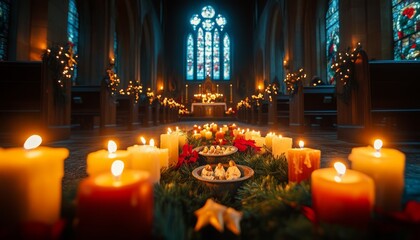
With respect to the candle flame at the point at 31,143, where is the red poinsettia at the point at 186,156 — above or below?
below

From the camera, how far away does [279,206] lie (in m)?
0.84

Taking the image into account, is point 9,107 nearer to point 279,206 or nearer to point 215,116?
point 279,206

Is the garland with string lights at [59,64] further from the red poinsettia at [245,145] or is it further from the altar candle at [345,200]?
the altar candle at [345,200]

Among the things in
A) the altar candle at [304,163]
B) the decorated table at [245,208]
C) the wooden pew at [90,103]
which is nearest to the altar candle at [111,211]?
the decorated table at [245,208]

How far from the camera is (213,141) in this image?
9.66 ft

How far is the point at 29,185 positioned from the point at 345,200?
2.73ft

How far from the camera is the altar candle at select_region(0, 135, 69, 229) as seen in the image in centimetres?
53

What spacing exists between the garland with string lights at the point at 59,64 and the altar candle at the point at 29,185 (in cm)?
447

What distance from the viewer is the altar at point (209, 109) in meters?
16.0

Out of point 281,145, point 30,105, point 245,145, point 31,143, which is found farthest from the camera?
point 30,105

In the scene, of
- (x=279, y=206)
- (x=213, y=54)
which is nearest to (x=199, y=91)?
(x=213, y=54)

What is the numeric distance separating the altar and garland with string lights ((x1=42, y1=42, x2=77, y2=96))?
1178 centimetres

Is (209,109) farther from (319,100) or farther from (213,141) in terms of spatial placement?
(213,141)

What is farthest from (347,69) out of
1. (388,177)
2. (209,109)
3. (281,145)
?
(209,109)
